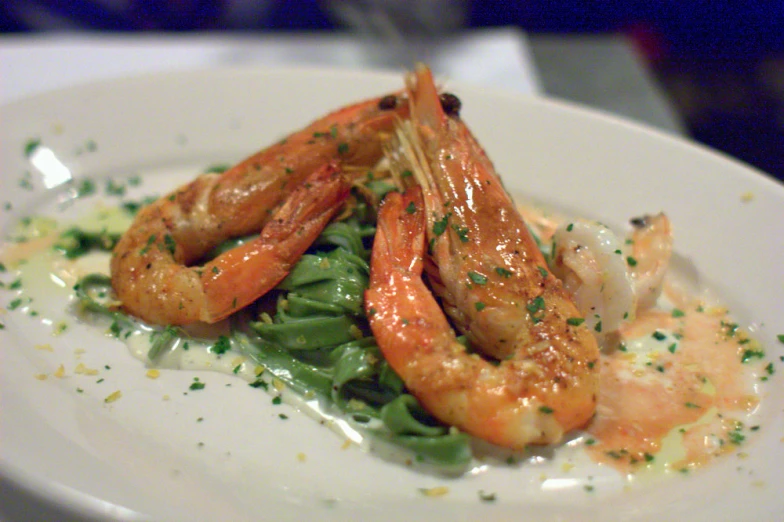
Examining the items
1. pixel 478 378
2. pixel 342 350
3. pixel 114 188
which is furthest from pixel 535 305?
pixel 114 188

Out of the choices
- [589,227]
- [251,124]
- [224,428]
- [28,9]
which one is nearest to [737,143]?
[589,227]

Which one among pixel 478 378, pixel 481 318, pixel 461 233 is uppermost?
pixel 461 233

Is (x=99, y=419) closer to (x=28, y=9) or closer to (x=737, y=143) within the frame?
(x=28, y=9)

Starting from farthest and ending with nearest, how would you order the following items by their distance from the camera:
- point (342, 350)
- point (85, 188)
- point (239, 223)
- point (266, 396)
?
point (85, 188) → point (239, 223) → point (342, 350) → point (266, 396)

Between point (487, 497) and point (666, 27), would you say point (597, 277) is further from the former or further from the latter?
point (666, 27)

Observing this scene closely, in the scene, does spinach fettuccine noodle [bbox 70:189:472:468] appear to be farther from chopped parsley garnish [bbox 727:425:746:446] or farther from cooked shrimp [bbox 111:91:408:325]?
chopped parsley garnish [bbox 727:425:746:446]

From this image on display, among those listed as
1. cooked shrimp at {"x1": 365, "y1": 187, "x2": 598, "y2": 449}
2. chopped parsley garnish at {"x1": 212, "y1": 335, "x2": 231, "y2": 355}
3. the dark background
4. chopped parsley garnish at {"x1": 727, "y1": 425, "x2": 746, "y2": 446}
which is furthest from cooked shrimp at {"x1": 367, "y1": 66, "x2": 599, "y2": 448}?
the dark background

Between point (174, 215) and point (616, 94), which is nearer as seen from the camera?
point (174, 215)
